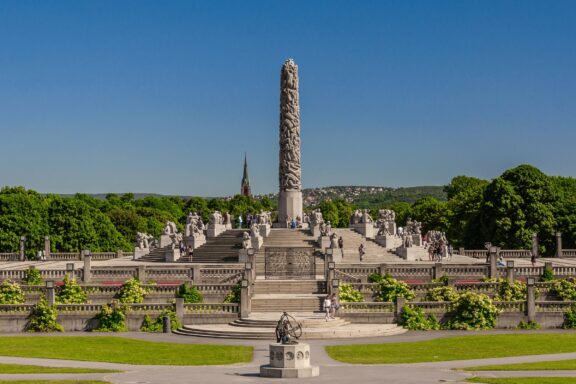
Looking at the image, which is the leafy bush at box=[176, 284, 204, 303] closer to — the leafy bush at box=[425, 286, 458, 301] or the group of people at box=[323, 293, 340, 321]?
the group of people at box=[323, 293, 340, 321]

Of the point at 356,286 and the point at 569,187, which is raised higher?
the point at 569,187

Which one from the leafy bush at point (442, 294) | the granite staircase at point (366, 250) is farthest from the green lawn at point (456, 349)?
the granite staircase at point (366, 250)

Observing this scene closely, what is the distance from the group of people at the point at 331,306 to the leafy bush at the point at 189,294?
7746 millimetres

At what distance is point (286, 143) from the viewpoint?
3787 inches

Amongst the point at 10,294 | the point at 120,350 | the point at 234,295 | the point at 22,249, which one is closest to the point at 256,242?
the point at 22,249

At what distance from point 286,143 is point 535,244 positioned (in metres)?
24.5

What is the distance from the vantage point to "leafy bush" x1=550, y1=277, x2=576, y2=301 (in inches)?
2269

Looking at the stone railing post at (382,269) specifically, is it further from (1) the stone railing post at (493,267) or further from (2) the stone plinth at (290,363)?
(2) the stone plinth at (290,363)

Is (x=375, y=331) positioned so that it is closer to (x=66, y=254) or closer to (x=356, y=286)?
(x=356, y=286)

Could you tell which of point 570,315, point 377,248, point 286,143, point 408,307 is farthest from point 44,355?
point 286,143

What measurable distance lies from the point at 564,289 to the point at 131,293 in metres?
24.3

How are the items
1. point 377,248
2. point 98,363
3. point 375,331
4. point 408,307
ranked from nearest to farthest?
1. point 98,363
2. point 375,331
3. point 408,307
4. point 377,248

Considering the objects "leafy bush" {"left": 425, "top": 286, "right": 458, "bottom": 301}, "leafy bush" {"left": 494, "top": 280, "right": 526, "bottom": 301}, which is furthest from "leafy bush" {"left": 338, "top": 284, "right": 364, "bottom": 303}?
"leafy bush" {"left": 494, "top": 280, "right": 526, "bottom": 301}

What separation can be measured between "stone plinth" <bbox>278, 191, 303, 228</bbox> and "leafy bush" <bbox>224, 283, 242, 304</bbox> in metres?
39.7
